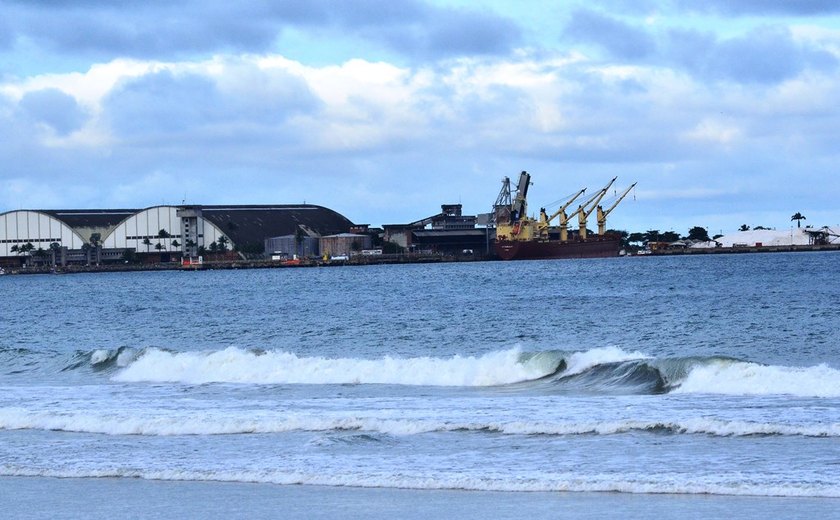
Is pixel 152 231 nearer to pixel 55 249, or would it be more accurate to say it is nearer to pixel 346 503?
pixel 55 249

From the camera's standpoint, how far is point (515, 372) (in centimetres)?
2855

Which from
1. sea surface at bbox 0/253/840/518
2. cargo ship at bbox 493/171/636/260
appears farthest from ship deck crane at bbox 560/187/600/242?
sea surface at bbox 0/253/840/518

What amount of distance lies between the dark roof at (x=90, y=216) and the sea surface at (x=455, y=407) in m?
138

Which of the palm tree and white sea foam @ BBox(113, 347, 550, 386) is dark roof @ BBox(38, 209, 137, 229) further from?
white sea foam @ BBox(113, 347, 550, 386)

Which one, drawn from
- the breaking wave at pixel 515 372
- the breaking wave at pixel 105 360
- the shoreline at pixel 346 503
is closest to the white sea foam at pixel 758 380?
the breaking wave at pixel 515 372

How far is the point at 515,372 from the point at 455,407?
6.53m

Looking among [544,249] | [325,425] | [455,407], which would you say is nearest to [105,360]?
[455,407]

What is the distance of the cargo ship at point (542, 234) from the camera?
17888 cm

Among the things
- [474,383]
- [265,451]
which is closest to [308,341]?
[474,383]

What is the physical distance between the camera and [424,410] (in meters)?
21.7

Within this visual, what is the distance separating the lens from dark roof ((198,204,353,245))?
18650 centimetres

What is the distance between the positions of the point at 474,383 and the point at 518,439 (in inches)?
385

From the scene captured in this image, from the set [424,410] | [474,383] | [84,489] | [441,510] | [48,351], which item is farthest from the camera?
[48,351]

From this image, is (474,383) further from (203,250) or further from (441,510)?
(203,250)
